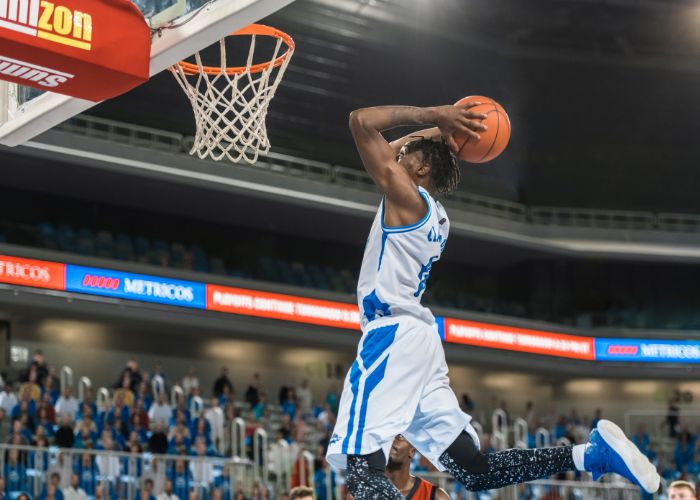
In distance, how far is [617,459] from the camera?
16.6ft

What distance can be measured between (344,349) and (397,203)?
915 inches

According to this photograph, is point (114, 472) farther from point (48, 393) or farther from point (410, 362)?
point (410, 362)

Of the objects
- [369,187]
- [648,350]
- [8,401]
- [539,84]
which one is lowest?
[8,401]

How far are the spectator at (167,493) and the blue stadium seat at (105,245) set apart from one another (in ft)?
33.4

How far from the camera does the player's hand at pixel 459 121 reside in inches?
200

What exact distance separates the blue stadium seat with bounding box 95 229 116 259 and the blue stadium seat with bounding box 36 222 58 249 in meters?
1.02

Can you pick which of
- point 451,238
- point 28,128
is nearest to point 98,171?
point 451,238

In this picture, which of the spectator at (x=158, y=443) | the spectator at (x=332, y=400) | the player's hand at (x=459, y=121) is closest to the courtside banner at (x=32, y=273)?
the spectator at (x=332, y=400)

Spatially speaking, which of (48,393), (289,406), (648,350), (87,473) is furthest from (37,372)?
(648,350)

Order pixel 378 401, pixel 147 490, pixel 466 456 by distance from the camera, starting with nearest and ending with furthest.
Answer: pixel 378 401 < pixel 466 456 < pixel 147 490

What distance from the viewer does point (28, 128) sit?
775cm

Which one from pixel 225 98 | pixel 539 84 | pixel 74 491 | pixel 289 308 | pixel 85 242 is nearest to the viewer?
pixel 225 98

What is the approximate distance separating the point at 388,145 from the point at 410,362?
1.00 metres

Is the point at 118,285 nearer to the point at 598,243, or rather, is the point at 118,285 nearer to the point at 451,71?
the point at 451,71
